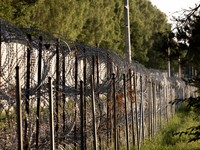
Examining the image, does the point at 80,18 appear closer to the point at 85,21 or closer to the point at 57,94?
the point at 85,21

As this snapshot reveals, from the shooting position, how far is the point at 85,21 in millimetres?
26797

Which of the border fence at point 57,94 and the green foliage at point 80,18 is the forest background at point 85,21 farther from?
the border fence at point 57,94

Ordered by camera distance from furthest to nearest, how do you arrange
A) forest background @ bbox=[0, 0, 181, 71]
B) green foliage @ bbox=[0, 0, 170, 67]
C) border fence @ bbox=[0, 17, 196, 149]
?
green foliage @ bbox=[0, 0, 170, 67] < forest background @ bbox=[0, 0, 181, 71] < border fence @ bbox=[0, 17, 196, 149]

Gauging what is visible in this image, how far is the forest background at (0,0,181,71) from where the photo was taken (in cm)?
1462

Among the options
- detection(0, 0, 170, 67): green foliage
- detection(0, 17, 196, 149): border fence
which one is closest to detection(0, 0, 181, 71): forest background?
detection(0, 0, 170, 67): green foliage

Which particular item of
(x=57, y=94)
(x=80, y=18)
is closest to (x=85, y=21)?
(x=80, y=18)

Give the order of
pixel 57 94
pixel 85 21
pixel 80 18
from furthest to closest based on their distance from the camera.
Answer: pixel 85 21, pixel 80 18, pixel 57 94

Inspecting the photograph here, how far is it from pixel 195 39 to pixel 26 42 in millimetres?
3603

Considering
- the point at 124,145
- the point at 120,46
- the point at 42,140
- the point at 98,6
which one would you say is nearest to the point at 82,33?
the point at 98,6

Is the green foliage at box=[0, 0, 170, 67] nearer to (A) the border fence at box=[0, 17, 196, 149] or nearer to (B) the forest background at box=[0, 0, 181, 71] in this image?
(B) the forest background at box=[0, 0, 181, 71]

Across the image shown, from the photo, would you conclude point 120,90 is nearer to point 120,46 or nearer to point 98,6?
point 98,6

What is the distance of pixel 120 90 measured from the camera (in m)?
5.59

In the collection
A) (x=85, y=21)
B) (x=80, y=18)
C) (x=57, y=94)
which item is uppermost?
(x=85, y=21)

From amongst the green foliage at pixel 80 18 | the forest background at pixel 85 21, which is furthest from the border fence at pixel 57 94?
the green foliage at pixel 80 18
